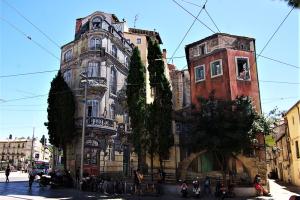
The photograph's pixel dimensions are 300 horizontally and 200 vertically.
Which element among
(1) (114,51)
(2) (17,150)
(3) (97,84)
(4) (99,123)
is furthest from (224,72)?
(2) (17,150)

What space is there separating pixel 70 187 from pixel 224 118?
43.4ft

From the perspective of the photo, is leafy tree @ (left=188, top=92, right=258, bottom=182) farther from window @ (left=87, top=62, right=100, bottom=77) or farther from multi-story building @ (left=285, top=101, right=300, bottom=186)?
window @ (left=87, top=62, right=100, bottom=77)

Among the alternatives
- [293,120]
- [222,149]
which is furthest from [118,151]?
[293,120]

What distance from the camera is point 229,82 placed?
2630cm

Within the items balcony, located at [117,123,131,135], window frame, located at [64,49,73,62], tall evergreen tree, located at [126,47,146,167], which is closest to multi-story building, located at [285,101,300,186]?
tall evergreen tree, located at [126,47,146,167]

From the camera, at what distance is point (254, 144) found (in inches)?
891

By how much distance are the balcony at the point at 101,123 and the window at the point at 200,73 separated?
9141mm

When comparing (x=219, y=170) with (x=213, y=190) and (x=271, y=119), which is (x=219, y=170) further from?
(x=271, y=119)

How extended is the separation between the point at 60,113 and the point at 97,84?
4.42 metres

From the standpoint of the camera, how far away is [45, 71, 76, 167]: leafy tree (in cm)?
2934

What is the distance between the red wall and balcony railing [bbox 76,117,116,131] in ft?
26.9

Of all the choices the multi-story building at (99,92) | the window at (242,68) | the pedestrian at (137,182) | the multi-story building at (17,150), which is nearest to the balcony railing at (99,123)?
the multi-story building at (99,92)

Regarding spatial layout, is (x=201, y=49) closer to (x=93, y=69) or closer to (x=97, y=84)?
(x=97, y=84)

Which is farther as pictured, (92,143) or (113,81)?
(113,81)
